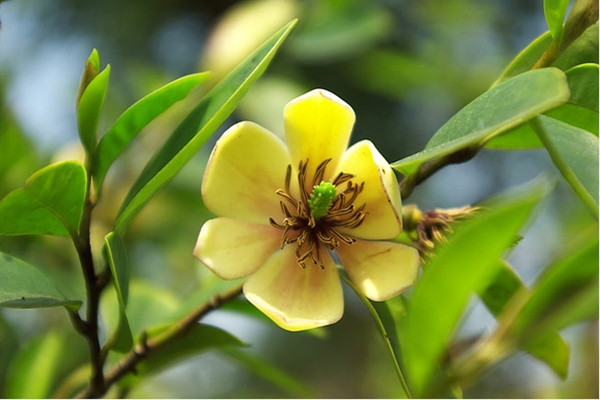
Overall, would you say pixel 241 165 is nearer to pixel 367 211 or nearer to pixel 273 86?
pixel 367 211

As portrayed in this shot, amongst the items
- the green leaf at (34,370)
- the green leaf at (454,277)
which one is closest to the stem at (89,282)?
the green leaf at (454,277)

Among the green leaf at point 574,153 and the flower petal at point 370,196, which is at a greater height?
the green leaf at point 574,153

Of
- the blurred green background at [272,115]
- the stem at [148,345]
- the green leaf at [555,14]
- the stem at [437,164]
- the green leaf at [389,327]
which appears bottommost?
the blurred green background at [272,115]

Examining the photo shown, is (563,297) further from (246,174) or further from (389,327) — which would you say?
(246,174)

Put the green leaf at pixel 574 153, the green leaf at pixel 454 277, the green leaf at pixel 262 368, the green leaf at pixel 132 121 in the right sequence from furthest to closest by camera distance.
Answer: the green leaf at pixel 262 368
the green leaf at pixel 132 121
the green leaf at pixel 574 153
the green leaf at pixel 454 277

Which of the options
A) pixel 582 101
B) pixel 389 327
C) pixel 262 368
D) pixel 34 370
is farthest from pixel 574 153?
pixel 34 370

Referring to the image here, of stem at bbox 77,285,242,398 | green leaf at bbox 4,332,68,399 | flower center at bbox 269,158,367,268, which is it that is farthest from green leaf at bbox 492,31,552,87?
green leaf at bbox 4,332,68,399

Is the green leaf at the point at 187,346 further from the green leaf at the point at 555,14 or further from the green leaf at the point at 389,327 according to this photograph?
the green leaf at the point at 555,14

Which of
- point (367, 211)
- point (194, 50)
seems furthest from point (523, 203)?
point (194, 50)
